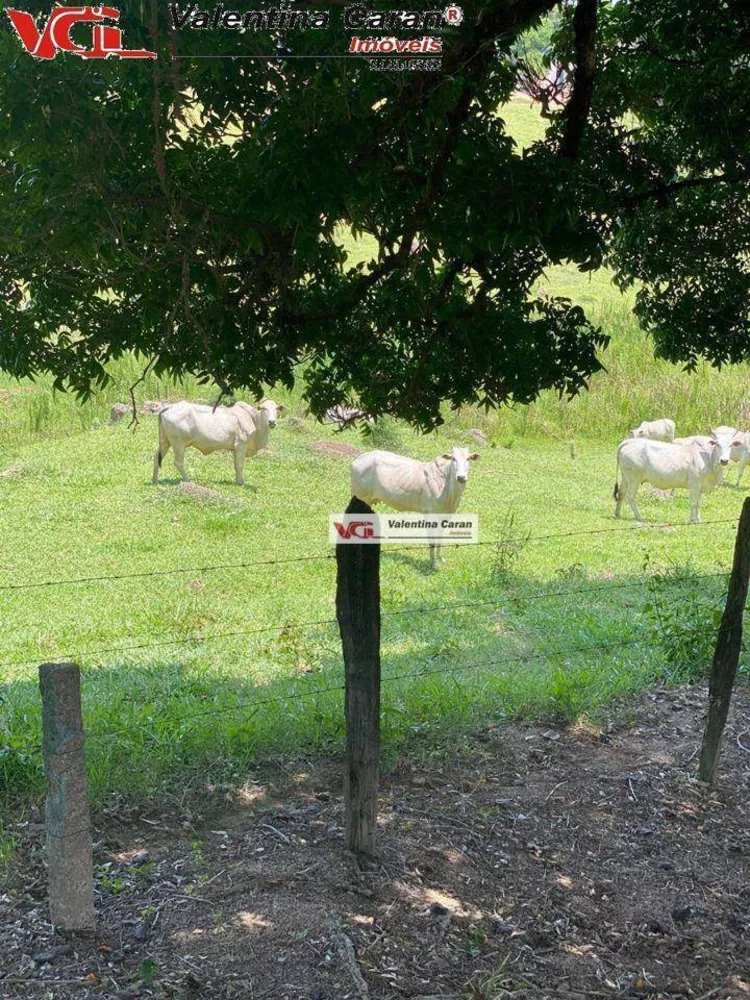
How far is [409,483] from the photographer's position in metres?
12.2

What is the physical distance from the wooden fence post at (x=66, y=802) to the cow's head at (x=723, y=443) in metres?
11.6

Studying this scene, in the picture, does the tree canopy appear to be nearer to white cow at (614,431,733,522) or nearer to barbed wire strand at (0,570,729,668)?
barbed wire strand at (0,570,729,668)

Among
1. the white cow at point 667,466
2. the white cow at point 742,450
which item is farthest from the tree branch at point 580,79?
the white cow at point 742,450

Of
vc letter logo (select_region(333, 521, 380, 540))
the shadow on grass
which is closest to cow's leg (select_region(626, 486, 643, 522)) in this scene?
the shadow on grass

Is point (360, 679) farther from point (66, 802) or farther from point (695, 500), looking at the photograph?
point (695, 500)

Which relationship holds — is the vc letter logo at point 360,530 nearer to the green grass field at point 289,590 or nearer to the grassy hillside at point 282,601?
the green grass field at point 289,590

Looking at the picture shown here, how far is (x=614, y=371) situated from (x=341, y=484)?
334 inches

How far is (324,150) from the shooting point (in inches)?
172

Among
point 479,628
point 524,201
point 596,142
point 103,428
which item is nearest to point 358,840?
point 524,201

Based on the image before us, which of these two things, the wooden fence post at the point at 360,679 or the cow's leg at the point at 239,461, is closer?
the wooden fence post at the point at 360,679

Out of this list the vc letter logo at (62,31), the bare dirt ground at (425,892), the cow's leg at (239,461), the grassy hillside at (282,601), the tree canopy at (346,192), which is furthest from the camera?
the cow's leg at (239,461)

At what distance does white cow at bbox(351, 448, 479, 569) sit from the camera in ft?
39.4

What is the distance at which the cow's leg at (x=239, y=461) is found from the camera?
1367cm

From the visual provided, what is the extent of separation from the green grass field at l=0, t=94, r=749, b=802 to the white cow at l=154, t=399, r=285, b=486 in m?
0.40
